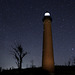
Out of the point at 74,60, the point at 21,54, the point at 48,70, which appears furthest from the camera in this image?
the point at 74,60

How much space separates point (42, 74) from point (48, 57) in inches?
109

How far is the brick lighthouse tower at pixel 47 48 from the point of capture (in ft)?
54.4

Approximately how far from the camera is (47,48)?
16.8 meters

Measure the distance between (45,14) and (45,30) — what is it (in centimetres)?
278


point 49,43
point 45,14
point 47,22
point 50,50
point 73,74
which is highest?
point 45,14

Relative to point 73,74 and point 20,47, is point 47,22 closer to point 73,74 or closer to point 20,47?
point 73,74

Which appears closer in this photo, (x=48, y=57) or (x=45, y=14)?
(x=48, y=57)

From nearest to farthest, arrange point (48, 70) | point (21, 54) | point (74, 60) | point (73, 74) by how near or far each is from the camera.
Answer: point (48, 70) → point (73, 74) → point (21, 54) → point (74, 60)

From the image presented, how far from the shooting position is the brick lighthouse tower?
16.6 metres

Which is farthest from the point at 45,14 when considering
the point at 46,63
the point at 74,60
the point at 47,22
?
the point at 74,60

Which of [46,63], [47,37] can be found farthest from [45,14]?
[46,63]

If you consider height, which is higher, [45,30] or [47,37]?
[45,30]

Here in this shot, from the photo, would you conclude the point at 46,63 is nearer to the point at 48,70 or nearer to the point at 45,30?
the point at 48,70

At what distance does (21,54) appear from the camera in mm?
25672
